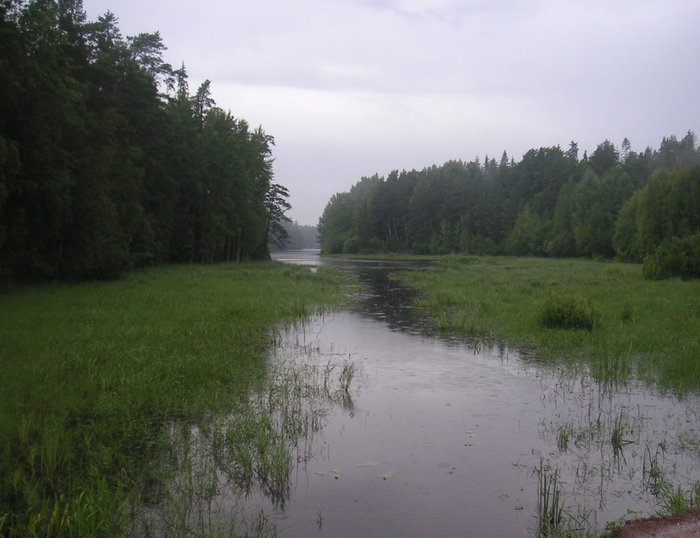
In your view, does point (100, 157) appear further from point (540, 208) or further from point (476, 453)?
point (540, 208)

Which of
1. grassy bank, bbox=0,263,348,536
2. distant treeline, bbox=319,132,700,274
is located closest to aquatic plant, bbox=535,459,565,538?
grassy bank, bbox=0,263,348,536

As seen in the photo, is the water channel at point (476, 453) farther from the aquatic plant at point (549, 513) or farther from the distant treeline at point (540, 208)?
the distant treeline at point (540, 208)

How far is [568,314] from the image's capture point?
16844 millimetres

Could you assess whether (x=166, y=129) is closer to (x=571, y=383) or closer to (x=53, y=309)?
(x=53, y=309)

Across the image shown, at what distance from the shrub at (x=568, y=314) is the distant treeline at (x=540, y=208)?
4809 centimetres

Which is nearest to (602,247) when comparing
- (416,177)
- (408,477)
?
(416,177)

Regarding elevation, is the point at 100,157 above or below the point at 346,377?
above

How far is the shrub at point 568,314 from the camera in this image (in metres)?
16.6

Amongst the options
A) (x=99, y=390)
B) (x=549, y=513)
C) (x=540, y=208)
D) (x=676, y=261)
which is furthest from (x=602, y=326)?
(x=540, y=208)

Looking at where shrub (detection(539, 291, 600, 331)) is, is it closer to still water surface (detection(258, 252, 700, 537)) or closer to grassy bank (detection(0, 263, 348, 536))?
still water surface (detection(258, 252, 700, 537))

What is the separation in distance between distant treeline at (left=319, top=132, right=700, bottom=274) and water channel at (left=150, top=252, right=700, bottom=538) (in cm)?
5552

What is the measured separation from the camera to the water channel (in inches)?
242

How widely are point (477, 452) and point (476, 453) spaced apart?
0.05 metres

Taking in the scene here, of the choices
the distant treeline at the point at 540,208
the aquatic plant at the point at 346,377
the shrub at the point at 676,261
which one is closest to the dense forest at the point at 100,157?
the aquatic plant at the point at 346,377
